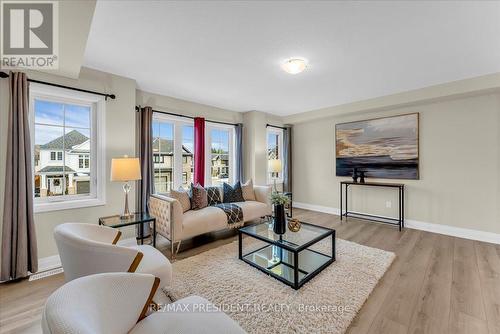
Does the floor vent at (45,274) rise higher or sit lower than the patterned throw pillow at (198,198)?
lower

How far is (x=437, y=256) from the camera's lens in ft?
9.51

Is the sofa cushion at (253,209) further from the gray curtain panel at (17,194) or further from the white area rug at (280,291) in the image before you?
the gray curtain panel at (17,194)

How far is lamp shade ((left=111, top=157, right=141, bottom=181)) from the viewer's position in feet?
8.95

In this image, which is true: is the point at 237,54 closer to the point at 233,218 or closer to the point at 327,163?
the point at 233,218

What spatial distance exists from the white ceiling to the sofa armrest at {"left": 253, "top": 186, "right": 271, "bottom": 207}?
6.16ft

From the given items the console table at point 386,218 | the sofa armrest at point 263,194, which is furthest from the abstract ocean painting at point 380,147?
the sofa armrest at point 263,194

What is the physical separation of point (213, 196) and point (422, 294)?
3.02m

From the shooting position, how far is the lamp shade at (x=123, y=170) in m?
2.73

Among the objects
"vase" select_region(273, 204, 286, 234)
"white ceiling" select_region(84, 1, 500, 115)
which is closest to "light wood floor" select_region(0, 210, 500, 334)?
"vase" select_region(273, 204, 286, 234)

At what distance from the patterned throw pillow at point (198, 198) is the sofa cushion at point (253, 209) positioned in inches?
24.4

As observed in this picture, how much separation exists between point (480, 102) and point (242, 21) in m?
3.99

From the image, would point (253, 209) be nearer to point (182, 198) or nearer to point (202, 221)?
point (202, 221)

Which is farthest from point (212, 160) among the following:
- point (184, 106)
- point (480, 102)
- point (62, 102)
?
Result: point (480, 102)

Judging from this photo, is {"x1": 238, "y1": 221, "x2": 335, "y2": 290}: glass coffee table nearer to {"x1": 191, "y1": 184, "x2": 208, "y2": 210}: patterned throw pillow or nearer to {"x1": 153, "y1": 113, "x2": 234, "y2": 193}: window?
{"x1": 191, "y1": 184, "x2": 208, "y2": 210}: patterned throw pillow
